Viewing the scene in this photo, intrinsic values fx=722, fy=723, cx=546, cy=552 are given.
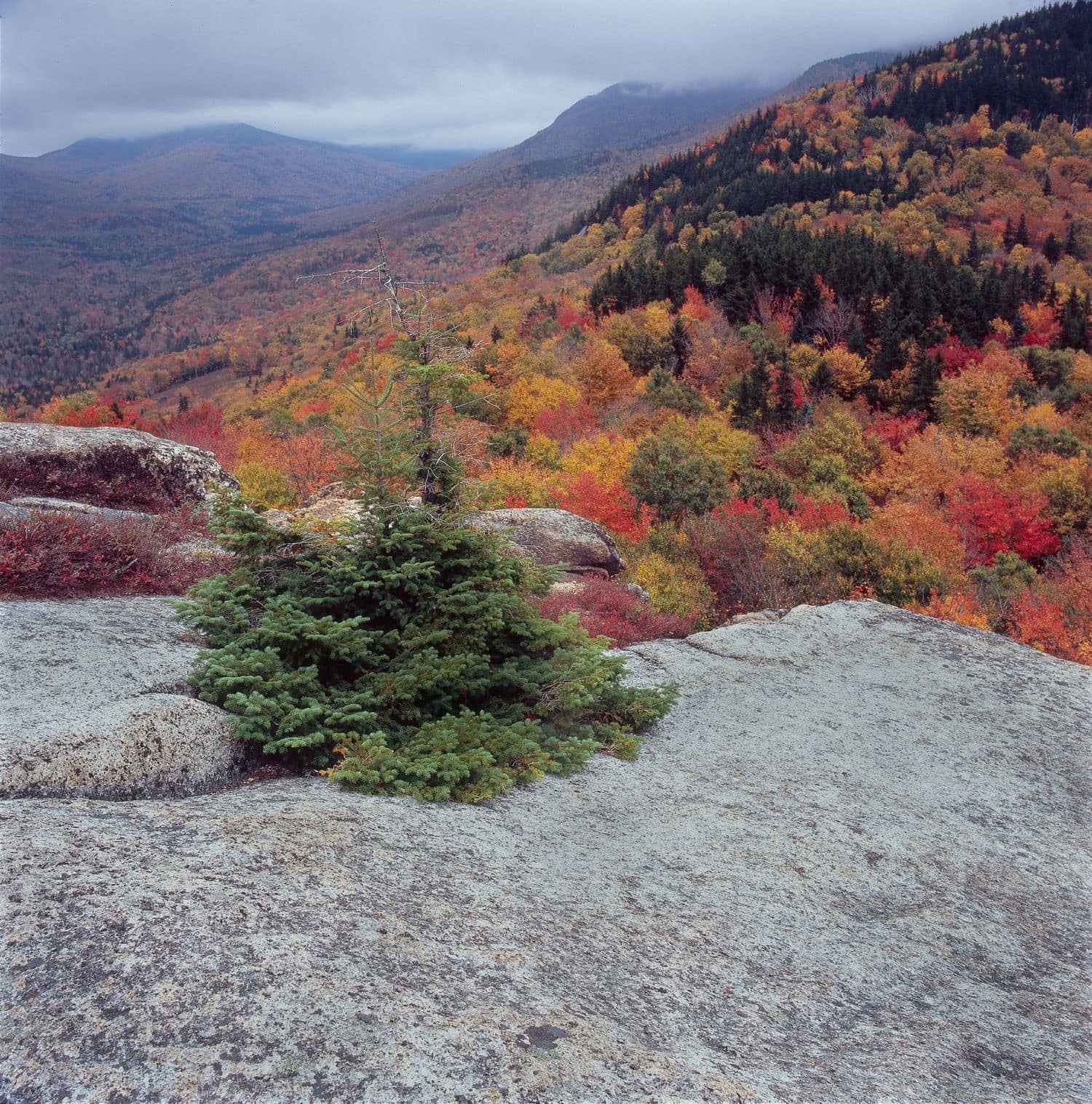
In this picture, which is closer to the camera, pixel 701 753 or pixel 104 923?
pixel 104 923

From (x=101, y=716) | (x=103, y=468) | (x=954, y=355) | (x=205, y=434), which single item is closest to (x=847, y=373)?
(x=954, y=355)

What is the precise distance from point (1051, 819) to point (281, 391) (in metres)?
81.9

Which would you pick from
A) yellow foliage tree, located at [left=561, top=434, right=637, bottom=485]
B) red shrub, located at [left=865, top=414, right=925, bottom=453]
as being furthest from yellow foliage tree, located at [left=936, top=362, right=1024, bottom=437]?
yellow foliage tree, located at [left=561, top=434, right=637, bottom=485]

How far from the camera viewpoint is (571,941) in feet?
14.2

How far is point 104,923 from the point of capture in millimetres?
3498

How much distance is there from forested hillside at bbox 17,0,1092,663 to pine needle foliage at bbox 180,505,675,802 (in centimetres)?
103

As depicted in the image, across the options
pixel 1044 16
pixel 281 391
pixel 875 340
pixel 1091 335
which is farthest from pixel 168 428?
pixel 1044 16

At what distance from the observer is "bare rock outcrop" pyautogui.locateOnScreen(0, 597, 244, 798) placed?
5121 millimetres

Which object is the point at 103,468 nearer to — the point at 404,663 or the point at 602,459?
the point at 404,663

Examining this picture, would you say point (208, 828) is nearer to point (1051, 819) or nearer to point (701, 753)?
point (701, 753)

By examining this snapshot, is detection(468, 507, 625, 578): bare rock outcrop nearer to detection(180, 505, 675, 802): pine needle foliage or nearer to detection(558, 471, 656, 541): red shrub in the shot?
detection(558, 471, 656, 541): red shrub

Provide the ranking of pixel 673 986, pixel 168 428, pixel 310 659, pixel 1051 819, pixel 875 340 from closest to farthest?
pixel 673 986, pixel 310 659, pixel 1051 819, pixel 168 428, pixel 875 340

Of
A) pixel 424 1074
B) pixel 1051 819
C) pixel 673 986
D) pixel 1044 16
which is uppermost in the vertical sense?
pixel 1044 16

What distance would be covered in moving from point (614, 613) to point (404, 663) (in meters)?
9.73
